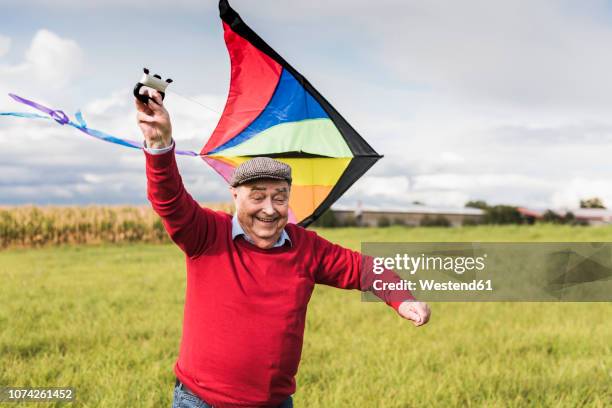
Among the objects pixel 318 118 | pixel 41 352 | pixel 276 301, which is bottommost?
pixel 41 352

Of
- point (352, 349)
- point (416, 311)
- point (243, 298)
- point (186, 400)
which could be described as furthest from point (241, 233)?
point (352, 349)

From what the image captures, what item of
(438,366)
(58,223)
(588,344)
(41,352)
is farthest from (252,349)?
(58,223)

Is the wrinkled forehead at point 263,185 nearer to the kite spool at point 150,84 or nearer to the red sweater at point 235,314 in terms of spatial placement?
the red sweater at point 235,314

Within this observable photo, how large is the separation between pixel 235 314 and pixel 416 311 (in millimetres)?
891

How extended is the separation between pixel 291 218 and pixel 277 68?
920mm

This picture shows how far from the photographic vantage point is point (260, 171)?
2773mm

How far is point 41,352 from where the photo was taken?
6.07 metres

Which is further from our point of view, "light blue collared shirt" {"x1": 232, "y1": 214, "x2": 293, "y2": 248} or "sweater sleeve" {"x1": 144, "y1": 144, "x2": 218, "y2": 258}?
"light blue collared shirt" {"x1": 232, "y1": 214, "x2": 293, "y2": 248}

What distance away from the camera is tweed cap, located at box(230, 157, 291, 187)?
278cm

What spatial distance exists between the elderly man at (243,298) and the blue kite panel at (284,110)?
2.90ft

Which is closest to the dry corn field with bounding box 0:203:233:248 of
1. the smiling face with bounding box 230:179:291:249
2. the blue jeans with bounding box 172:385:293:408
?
the blue jeans with bounding box 172:385:293:408

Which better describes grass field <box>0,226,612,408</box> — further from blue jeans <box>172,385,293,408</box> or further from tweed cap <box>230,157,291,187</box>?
tweed cap <box>230,157,291,187</box>

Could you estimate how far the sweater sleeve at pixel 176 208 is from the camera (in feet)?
8.22

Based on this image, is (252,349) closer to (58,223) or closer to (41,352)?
(41,352)
